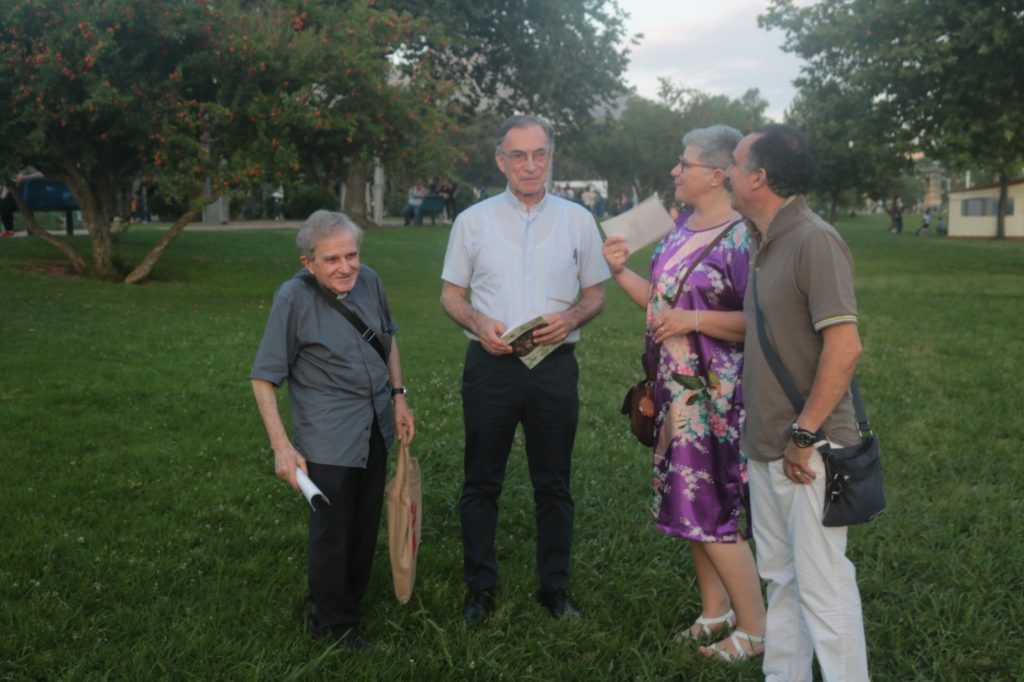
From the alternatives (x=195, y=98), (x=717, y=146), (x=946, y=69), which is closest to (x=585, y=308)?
(x=717, y=146)

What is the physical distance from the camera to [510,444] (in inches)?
170

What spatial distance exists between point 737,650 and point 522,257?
5.96 ft

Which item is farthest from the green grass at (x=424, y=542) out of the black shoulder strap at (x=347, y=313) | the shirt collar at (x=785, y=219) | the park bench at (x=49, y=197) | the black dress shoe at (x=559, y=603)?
the park bench at (x=49, y=197)

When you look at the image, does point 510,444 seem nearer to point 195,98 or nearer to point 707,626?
point 707,626

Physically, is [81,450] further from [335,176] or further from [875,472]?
[335,176]

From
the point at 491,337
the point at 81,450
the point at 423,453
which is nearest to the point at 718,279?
the point at 491,337

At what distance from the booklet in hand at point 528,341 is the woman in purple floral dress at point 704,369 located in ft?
1.22

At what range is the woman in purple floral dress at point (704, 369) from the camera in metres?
3.77

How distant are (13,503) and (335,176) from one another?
1214 cm

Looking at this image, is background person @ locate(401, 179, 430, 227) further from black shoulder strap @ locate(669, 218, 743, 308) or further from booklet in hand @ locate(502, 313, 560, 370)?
black shoulder strap @ locate(669, 218, 743, 308)

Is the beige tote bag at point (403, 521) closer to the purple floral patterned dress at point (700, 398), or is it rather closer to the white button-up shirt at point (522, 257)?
the white button-up shirt at point (522, 257)

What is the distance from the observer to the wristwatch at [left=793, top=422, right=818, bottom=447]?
3.11 m

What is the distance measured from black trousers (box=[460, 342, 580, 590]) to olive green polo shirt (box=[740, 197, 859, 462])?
104 cm

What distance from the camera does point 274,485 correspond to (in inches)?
238
